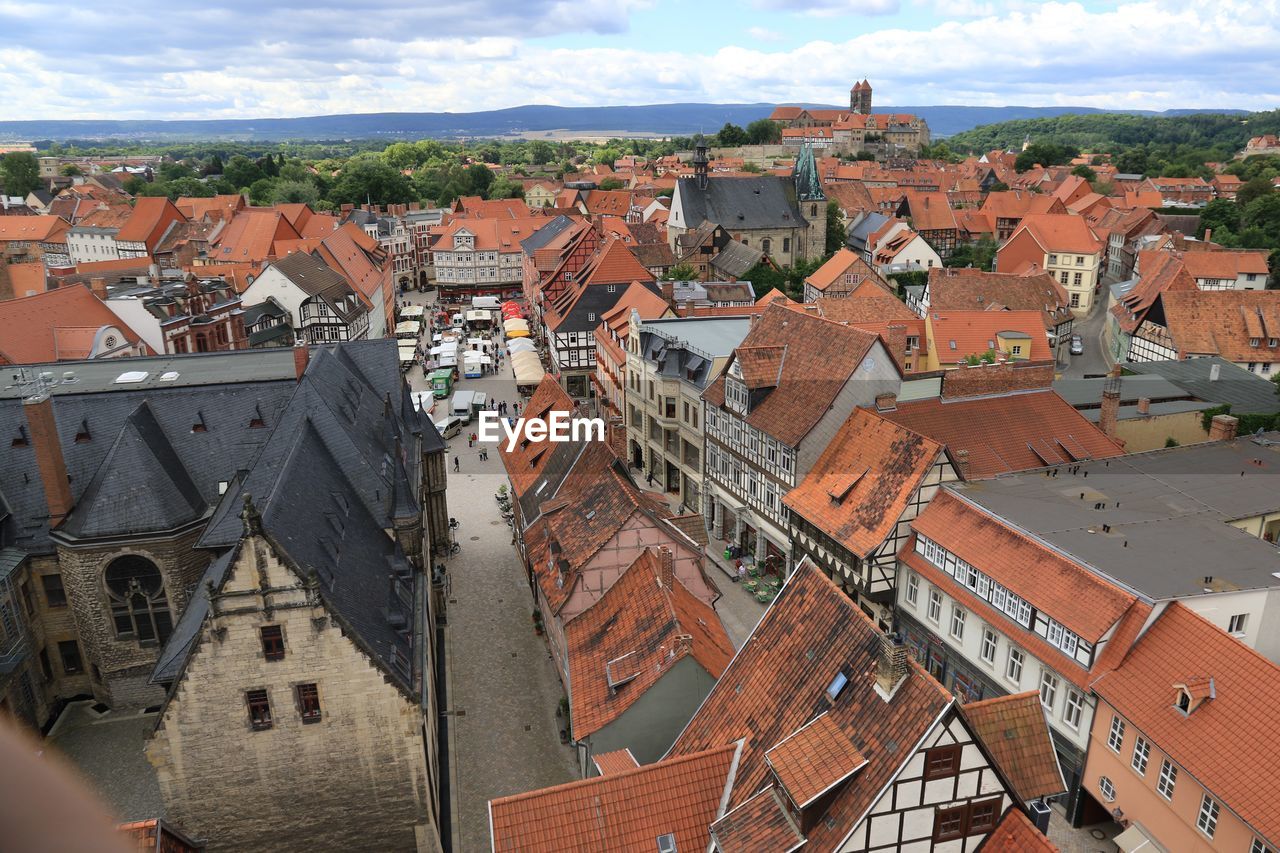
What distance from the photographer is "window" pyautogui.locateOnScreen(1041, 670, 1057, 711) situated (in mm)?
29797

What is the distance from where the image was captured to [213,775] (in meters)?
25.8

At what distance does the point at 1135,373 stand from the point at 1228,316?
39.2 feet

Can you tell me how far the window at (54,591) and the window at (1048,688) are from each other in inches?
1412

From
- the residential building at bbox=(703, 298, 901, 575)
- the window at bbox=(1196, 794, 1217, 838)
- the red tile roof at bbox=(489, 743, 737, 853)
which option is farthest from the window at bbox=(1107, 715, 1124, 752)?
the residential building at bbox=(703, 298, 901, 575)

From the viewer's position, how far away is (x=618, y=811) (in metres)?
22.4

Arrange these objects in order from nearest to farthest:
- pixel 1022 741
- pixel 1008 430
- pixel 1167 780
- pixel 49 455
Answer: pixel 1022 741, pixel 1167 780, pixel 49 455, pixel 1008 430

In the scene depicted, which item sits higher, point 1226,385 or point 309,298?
point 309,298

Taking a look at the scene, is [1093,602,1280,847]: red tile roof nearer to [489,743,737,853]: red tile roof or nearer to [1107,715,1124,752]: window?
[1107,715,1124,752]: window

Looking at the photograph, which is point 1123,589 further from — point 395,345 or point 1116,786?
point 395,345

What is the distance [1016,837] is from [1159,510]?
18.9 metres

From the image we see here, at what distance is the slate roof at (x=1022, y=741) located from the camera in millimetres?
22500

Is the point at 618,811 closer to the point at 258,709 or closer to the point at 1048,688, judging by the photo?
the point at 258,709

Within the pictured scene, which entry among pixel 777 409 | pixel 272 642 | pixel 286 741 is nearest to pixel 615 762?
pixel 286 741

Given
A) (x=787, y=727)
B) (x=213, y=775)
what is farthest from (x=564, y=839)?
(x=213, y=775)
